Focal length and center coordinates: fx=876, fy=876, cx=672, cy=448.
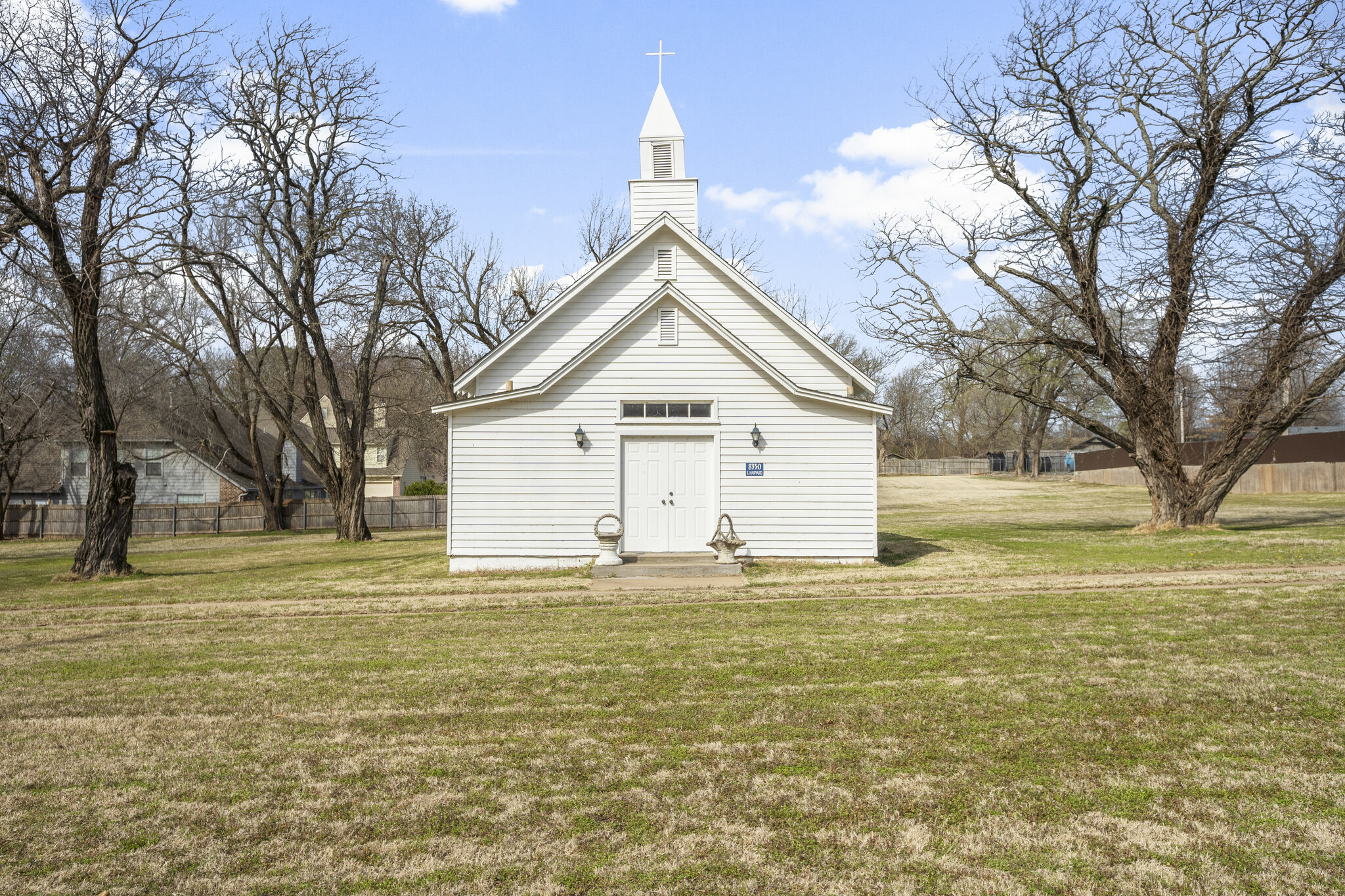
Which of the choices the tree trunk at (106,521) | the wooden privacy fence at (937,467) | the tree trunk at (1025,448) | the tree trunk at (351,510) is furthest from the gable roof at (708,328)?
the wooden privacy fence at (937,467)

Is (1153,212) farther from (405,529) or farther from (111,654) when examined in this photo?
(405,529)

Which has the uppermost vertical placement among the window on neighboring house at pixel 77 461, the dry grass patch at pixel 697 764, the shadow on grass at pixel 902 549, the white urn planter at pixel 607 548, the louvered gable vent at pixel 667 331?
the louvered gable vent at pixel 667 331

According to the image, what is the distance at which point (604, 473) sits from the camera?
56.2 feet

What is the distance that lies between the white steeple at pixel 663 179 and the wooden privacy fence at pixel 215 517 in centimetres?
2223

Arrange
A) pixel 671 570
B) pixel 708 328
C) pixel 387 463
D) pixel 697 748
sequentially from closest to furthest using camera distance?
pixel 697 748, pixel 671 570, pixel 708 328, pixel 387 463

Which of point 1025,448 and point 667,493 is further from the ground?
point 1025,448

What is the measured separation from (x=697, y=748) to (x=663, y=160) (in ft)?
56.2

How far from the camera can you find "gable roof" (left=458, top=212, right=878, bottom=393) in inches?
714

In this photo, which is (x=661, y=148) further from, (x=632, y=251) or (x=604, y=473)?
(x=604, y=473)

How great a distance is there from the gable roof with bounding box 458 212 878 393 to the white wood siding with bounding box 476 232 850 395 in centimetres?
13

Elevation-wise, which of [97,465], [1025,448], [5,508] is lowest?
[5,508]

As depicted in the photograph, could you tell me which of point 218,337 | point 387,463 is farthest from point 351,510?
point 387,463

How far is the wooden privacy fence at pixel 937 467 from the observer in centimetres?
7788

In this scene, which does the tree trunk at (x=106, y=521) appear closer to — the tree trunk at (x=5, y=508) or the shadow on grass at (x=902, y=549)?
the shadow on grass at (x=902, y=549)
